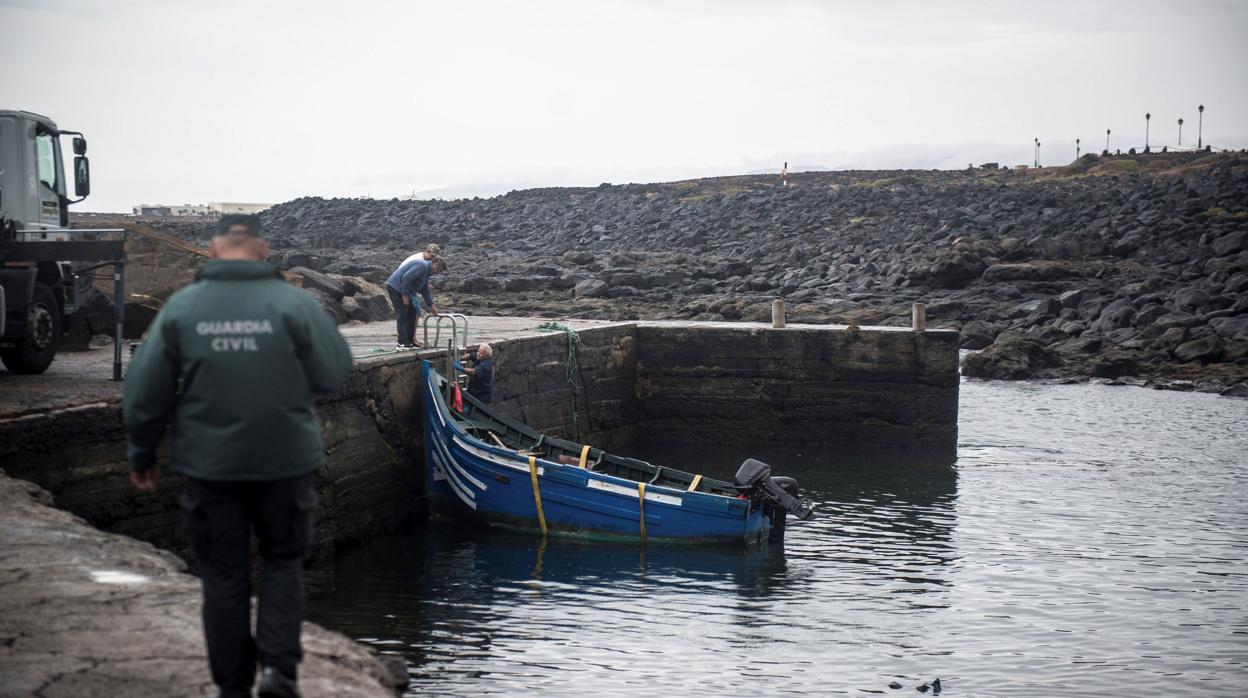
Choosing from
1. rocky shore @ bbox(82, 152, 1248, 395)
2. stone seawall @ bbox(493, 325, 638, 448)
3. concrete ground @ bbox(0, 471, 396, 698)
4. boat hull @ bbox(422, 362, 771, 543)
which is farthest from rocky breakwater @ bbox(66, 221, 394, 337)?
concrete ground @ bbox(0, 471, 396, 698)

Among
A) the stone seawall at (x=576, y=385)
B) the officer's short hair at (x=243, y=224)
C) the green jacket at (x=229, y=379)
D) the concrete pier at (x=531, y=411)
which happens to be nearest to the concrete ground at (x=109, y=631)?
the concrete pier at (x=531, y=411)

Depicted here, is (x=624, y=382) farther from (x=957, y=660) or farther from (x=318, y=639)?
(x=318, y=639)

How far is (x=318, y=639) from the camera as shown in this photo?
239 inches

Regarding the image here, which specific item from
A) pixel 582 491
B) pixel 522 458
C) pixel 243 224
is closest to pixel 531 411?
pixel 522 458

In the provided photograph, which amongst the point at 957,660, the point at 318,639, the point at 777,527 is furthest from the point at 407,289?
the point at 318,639

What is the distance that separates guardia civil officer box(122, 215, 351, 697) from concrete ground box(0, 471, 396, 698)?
0.54 metres

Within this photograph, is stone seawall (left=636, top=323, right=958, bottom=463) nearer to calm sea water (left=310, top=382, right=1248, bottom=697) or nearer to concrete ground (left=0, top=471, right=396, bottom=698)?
calm sea water (left=310, top=382, right=1248, bottom=697)

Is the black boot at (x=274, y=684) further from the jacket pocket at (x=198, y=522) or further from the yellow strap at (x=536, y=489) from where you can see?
the yellow strap at (x=536, y=489)

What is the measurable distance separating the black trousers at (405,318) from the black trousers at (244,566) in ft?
39.1

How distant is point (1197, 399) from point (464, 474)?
16.2 metres

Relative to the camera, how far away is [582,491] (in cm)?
1421

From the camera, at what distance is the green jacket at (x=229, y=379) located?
4.52m

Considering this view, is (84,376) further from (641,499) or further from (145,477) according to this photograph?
(145,477)

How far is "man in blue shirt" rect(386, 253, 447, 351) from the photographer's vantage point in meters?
16.4
